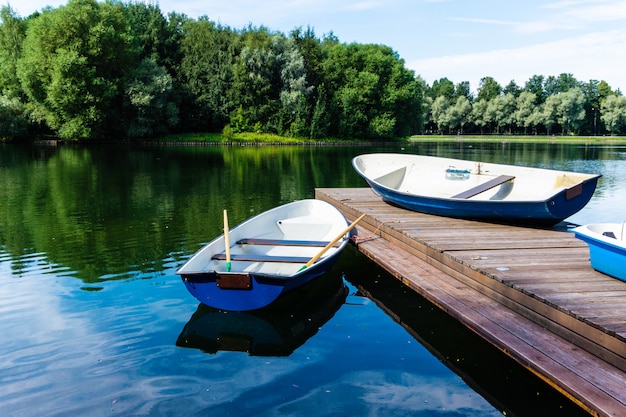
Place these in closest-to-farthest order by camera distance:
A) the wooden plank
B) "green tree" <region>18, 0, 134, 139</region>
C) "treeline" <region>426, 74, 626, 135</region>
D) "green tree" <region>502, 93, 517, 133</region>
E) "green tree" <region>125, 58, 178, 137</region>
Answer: the wooden plank < "green tree" <region>18, 0, 134, 139</region> < "green tree" <region>125, 58, 178, 137</region> < "treeline" <region>426, 74, 626, 135</region> < "green tree" <region>502, 93, 517, 133</region>

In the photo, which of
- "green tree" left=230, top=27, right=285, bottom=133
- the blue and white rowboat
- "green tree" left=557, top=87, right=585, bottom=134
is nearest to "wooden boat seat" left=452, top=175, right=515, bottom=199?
the blue and white rowboat

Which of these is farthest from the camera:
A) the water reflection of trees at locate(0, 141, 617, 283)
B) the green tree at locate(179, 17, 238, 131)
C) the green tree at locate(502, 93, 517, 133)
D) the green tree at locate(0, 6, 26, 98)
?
the green tree at locate(502, 93, 517, 133)

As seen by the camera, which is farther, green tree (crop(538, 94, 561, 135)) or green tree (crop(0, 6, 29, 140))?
green tree (crop(538, 94, 561, 135))

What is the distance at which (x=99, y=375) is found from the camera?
17.2 feet

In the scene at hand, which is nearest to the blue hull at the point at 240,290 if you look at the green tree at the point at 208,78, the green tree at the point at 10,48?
the green tree at the point at 10,48

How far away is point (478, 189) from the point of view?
1058 centimetres

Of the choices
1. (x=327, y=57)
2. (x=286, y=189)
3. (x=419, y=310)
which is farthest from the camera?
(x=327, y=57)

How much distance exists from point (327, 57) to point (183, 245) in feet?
185

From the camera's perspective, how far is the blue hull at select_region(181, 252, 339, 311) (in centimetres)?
611

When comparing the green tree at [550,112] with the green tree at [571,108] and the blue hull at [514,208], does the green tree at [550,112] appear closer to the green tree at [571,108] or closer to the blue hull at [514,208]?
the green tree at [571,108]

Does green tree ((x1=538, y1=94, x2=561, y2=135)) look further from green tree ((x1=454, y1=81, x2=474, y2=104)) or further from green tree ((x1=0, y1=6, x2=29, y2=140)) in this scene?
green tree ((x1=0, y1=6, x2=29, y2=140))

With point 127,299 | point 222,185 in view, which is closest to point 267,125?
point 222,185

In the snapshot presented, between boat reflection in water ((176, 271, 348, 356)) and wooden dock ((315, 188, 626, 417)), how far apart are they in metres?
1.36

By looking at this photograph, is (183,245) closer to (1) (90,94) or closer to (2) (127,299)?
(2) (127,299)
